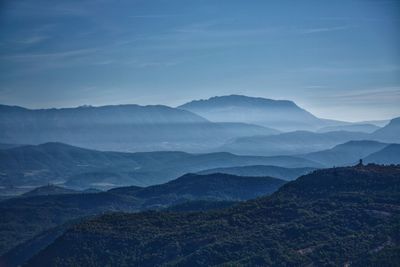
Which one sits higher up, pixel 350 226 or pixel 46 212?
pixel 350 226

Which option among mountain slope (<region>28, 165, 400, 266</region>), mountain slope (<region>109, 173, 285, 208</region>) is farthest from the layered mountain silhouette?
mountain slope (<region>28, 165, 400, 266</region>)

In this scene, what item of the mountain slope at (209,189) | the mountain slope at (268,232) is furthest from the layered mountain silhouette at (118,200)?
the mountain slope at (268,232)

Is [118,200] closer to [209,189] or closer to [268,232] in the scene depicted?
[209,189]

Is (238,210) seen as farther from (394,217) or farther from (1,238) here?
(1,238)

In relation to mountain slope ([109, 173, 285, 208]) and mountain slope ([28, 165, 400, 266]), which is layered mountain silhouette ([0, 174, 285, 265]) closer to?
mountain slope ([109, 173, 285, 208])

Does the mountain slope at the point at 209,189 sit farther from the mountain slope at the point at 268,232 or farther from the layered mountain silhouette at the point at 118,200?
the mountain slope at the point at 268,232

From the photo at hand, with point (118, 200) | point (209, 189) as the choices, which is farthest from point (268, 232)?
point (118, 200)

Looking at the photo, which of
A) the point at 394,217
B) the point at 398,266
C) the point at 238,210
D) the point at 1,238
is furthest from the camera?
the point at 1,238

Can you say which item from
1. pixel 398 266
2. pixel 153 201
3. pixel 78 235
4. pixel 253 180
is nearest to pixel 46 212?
pixel 153 201
